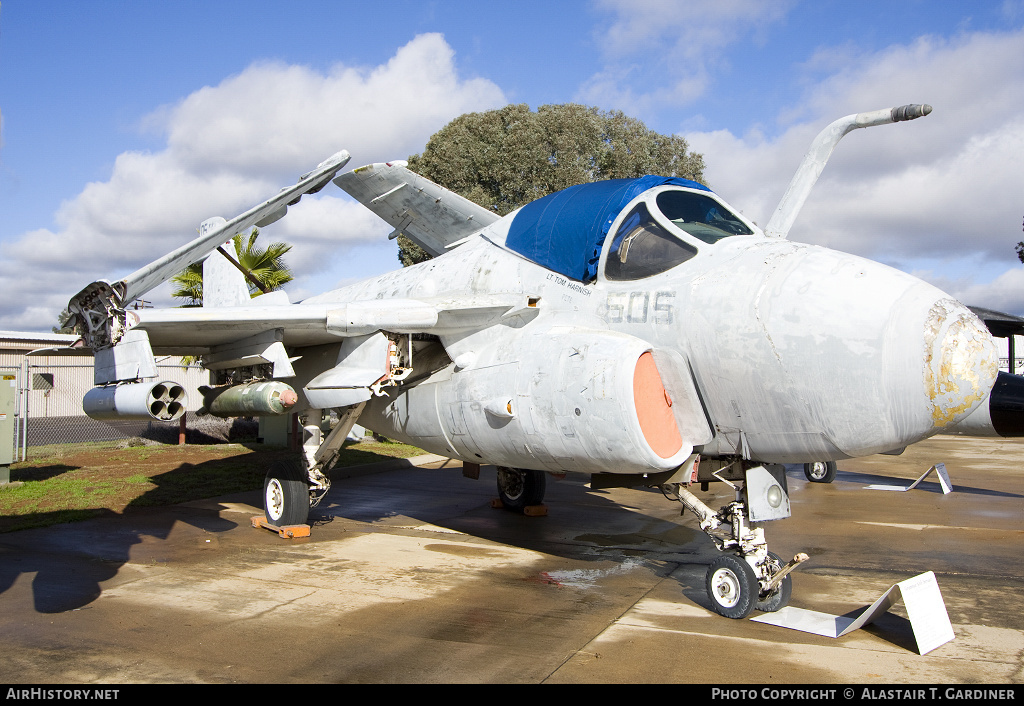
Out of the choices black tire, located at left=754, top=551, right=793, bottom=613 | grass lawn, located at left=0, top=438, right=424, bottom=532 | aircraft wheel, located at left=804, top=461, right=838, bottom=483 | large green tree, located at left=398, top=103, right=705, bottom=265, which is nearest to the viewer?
black tire, located at left=754, top=551, right=793, bottom=613

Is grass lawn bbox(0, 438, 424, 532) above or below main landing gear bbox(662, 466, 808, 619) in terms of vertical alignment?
below

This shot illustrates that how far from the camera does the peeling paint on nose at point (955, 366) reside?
4449mm

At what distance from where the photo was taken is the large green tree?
23.9 metres

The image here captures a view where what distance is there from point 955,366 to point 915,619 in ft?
6.36

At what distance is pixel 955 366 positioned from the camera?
14.6ft

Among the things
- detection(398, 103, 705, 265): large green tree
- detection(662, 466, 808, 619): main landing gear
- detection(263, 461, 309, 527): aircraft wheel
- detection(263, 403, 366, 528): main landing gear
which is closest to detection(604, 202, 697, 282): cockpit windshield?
detection(662, 466, 808, 619): main landing gear

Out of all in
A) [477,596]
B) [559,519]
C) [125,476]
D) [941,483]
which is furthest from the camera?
[125,476]

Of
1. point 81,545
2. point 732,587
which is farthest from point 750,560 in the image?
point 81,545

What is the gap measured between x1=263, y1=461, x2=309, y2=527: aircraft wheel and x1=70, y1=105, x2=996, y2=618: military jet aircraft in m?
1.57

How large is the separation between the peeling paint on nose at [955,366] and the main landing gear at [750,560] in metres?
1.74

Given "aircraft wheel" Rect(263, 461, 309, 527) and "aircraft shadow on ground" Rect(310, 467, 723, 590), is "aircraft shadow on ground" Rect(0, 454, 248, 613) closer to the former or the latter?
"aircraft wheel" Rect(263, 461, 309, 527)

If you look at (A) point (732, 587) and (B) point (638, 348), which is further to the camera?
(A) point (732, 587)

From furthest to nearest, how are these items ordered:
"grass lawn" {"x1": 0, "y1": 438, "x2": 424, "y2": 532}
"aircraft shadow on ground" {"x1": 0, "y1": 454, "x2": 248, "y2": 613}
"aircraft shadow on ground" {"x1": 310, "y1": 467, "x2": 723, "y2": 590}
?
"grass lawn" {"x1": 0, "y1": 438, "x2": 424, "y2": 532} → "aircraft shadow on ground" {"x1": 310, "y1": 467, "x2": 723, "y2": 590} → "aircraft shadow on ground" {"x1": 0, "y1": 454, "x2": 248, "y2": 613}

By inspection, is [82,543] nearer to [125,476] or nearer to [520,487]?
[125,476]
